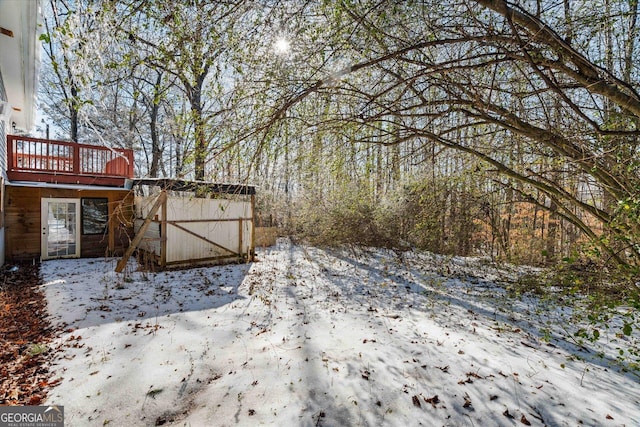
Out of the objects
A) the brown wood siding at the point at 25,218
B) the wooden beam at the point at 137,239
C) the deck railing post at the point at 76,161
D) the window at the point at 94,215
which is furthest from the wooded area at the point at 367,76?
the window at the point at 94,215

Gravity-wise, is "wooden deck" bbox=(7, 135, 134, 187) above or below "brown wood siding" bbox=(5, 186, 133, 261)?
above

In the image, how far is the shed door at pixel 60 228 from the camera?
8000mm

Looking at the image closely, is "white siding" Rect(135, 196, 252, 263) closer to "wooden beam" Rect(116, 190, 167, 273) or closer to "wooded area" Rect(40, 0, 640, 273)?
"wooden beam" Rect(116, 190, 167, 273)

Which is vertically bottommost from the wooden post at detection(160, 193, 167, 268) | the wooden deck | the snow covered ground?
the snow covered ground

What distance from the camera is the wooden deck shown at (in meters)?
7.54

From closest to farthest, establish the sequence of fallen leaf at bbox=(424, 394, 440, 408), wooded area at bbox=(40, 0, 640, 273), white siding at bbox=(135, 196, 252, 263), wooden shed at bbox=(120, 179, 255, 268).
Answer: wooded area at bbox=(40, 0, 640, 273), fallen leaf at bbox=(424, 394, 440, 408), wooden shed at bbox=(120, 179, 255, 268), white siding at bbox=(135, 196, 252, 263)

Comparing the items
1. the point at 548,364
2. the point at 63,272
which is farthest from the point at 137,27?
the point at 63,272

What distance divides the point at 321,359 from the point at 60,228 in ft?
29.0

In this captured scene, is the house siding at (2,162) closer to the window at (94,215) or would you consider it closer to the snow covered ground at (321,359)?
the window at (94,215)

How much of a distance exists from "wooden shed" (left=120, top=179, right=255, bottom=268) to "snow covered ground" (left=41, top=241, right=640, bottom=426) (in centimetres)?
154

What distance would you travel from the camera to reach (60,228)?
8242mm

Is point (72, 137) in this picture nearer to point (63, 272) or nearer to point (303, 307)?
point (63, 272)

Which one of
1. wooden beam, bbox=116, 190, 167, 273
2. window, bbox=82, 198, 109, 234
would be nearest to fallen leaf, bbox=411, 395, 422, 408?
wooden beam, bbox=116, 190, 167, 273

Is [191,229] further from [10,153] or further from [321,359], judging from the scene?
[321,359]
